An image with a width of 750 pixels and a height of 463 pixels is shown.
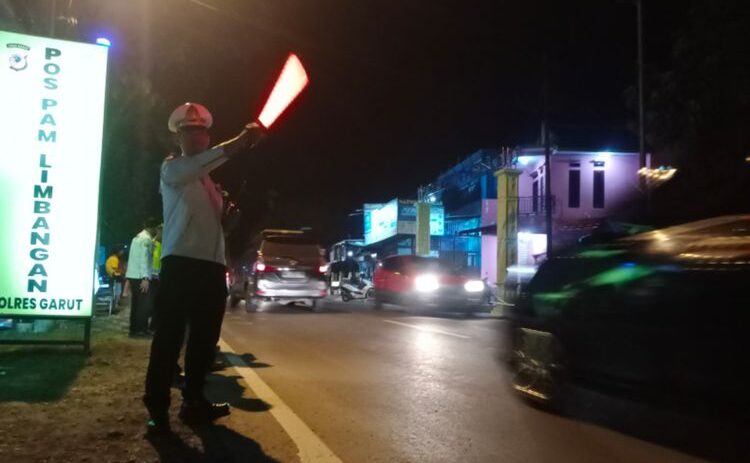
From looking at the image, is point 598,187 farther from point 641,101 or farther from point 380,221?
point 380,221

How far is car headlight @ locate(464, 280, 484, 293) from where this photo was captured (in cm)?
1895

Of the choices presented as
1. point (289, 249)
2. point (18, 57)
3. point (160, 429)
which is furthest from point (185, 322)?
point (289, 249)

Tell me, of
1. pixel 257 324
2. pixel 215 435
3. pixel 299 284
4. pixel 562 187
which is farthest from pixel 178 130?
pixel 562 187

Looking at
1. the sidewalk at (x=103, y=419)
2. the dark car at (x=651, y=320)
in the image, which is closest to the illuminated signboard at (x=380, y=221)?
the sidewalk at (x=103, y=419)

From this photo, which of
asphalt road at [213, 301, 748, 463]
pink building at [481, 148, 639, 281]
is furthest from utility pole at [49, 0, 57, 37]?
pink building at [481, 148, 639, 281]

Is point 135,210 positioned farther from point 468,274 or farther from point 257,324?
point 468,274

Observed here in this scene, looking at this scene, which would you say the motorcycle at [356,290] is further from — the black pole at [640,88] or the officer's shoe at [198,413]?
the officer's shoe at [198,413]

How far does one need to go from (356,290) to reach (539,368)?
2185cm

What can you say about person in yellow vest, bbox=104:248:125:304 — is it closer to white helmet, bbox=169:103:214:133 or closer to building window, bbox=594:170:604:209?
white helmet, bbox=169:103:214:133

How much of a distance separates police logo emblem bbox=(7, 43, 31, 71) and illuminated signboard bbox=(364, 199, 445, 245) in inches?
1224

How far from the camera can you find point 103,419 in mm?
5352

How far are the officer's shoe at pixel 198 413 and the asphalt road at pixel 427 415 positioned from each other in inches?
16.8

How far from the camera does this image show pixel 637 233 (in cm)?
552

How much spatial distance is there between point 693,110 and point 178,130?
17.1m
